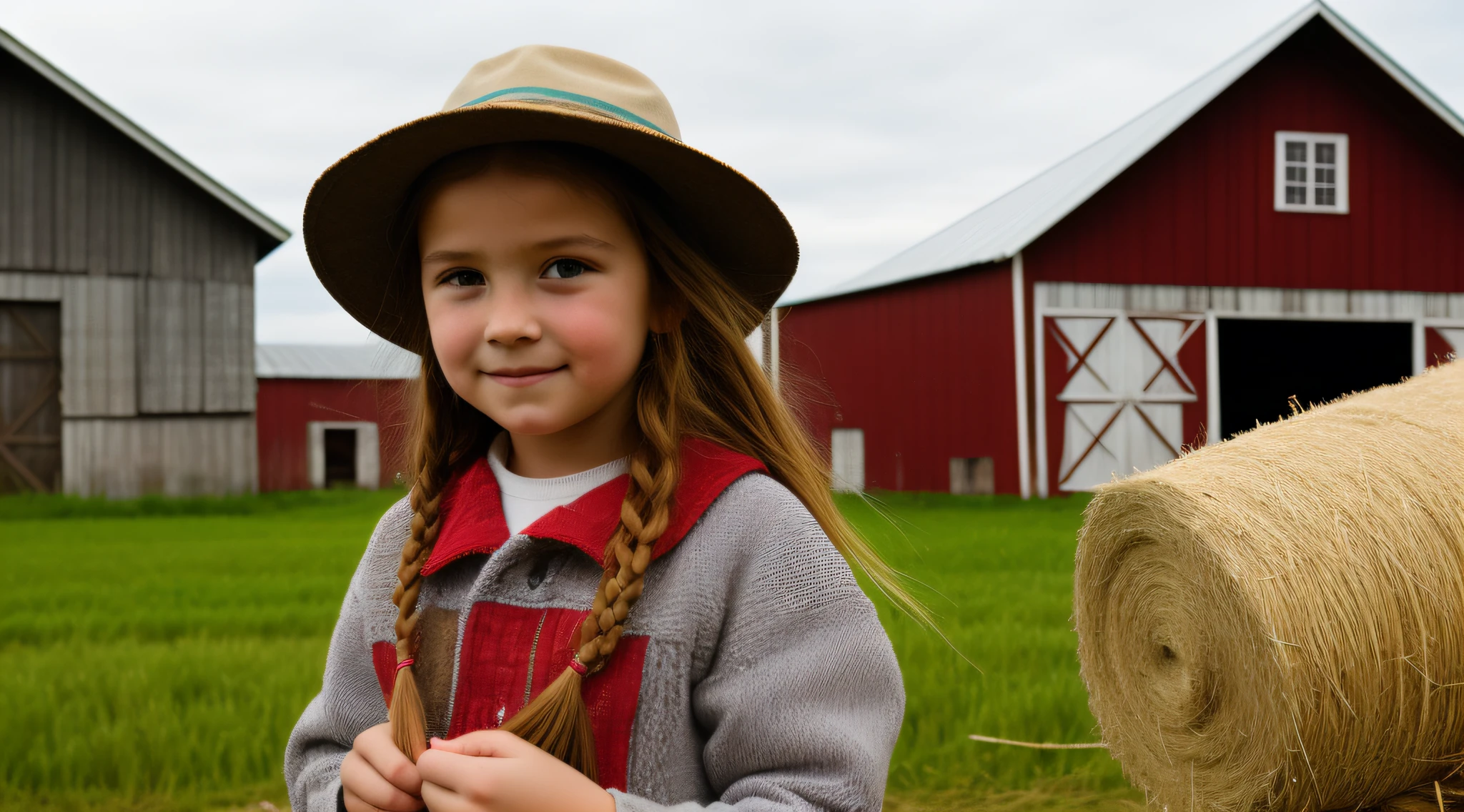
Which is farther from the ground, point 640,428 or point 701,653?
point 640,428

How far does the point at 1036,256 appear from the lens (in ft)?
41.2

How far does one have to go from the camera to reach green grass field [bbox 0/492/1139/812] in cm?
301

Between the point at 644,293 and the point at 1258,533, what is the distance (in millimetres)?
1985

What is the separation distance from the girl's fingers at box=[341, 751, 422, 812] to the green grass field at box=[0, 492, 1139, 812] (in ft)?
2.99

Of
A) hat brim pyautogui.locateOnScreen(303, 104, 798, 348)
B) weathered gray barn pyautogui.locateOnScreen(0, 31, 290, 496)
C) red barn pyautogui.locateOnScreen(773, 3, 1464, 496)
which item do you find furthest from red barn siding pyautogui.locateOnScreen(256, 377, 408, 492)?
hat brim pyautogui.locateOnScreen(303, 104, 798, 348)

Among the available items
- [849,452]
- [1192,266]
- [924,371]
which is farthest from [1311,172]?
[849,452]

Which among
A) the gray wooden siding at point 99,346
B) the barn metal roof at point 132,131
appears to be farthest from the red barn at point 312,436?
the gray wooden siding at point 99,346

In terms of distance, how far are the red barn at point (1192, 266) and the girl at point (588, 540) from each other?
11.0m

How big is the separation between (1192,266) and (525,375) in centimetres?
1280

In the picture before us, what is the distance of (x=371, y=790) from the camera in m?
1.41

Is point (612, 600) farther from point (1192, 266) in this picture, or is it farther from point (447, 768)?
point (1192, 266)

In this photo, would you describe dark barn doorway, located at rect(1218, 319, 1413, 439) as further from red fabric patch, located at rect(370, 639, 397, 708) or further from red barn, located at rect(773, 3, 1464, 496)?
red fabric patch, located at rect(370, 639, 397, 708)

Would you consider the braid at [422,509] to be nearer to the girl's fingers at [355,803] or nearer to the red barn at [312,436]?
the girl's fingers at [355,803]

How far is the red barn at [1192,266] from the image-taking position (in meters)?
12.5
